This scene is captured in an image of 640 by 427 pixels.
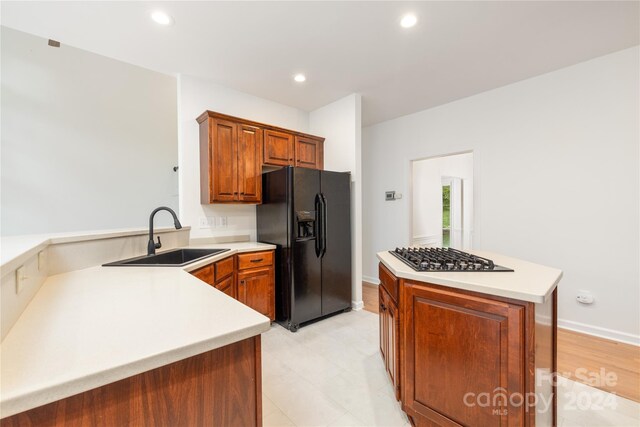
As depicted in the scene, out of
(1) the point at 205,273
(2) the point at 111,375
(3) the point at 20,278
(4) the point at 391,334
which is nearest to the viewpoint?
(2) the point at 111,375

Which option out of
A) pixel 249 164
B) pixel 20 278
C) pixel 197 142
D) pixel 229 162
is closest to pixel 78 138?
pixel 197 142

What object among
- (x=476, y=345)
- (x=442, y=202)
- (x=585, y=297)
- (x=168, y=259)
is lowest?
(x=585, y=297)

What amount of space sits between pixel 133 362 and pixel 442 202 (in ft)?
18.4

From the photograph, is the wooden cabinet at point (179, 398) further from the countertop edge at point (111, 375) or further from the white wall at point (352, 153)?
the white wall at point (352, 153)

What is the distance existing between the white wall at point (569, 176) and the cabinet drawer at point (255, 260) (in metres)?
2.62

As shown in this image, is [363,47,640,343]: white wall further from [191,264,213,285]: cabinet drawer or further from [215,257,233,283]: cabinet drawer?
[191,264,213,285]: cabinet drawer

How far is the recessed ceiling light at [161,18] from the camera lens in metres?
1.99

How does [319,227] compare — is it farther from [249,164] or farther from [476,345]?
[476,345]

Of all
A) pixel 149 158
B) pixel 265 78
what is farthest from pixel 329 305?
pixel 149 158

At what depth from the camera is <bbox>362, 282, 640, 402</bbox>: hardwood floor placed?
188 centimetres

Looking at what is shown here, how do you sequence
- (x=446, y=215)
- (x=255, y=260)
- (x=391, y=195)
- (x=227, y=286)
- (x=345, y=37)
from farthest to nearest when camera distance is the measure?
(x=446, y=215) → (x=391, y=195) → (x=255, y=260) → (x=227, y=286) → (x=345, y=37)

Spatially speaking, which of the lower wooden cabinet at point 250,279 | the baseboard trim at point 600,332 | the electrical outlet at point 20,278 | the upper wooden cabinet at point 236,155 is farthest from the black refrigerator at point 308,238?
the baseboard trim at point 600,332

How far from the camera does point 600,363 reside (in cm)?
214

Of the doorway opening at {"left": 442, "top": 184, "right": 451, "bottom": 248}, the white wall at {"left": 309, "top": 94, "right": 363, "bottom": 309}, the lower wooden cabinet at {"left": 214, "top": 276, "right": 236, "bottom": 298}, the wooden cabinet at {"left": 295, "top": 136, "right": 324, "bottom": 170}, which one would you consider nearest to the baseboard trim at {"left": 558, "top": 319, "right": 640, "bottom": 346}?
the white wall at {"left": 309, "top": 94, "right": 363, "bottom": 309}
